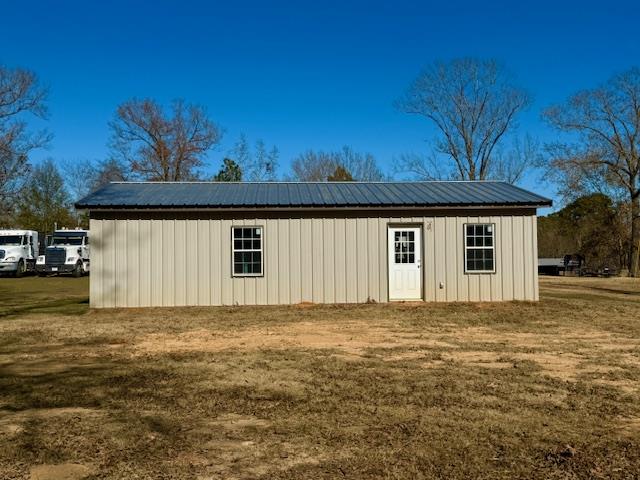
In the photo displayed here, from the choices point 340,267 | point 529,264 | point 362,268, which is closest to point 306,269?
point 340,267

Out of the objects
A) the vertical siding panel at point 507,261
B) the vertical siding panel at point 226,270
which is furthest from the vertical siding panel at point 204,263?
the vertical siding panel at point 507,261

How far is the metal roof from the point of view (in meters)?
14.2

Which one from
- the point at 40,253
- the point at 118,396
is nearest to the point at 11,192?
the point at 40,253

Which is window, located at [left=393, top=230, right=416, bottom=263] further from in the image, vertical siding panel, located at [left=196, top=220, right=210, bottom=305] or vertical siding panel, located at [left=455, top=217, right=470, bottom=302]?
vertical siding panel, located at [left=196, top=220, right=210, bottom=305]

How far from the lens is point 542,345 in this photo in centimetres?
861

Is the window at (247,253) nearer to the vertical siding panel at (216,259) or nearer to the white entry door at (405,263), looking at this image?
the vertical siding panel at (216,259)

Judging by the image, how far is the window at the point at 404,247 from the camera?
1466cm

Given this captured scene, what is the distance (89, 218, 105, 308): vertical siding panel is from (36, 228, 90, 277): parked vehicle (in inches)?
619

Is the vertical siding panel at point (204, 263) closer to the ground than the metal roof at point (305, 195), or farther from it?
closer to the ground

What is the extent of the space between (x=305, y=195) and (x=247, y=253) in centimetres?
244

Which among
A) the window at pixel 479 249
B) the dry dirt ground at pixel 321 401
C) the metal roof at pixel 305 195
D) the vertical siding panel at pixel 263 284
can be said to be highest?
the metal roof at pixel 305 195

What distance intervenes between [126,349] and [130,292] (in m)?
5.88

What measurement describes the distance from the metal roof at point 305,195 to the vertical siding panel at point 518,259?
2.14ft

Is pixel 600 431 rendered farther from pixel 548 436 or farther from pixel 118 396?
pixel 118 396
